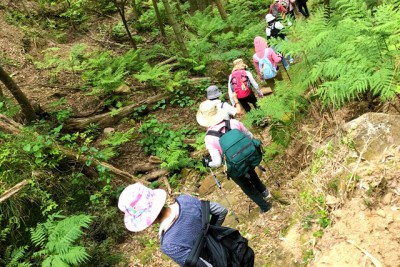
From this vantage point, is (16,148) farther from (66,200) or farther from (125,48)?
(125,48)

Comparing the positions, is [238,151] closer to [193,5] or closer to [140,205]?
[140,205]

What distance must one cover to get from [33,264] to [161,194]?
3.61 meters

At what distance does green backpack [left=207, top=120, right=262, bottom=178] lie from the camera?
13.4 ft

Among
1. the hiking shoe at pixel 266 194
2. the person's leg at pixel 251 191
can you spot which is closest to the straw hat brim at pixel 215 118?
the person's leg at pixel 251 191

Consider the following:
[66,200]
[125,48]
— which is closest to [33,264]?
[66,200]

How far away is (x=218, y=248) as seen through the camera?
9.08ft

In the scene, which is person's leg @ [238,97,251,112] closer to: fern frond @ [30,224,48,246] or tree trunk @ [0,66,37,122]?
fern frond @ [30,224,48,246]

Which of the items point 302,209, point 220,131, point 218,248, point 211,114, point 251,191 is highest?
point 211,114

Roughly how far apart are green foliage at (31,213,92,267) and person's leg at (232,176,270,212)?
2.40 meters

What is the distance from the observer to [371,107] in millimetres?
4551

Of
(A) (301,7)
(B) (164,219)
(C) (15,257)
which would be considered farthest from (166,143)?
(A) (301,7)

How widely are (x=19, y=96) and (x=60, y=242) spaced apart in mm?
4533

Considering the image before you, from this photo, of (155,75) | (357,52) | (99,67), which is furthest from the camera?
(99,67)

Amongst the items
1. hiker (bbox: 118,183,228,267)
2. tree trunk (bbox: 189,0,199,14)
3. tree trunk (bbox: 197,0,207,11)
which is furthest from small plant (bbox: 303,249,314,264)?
tree trunk (bbox: 189,0,199,14)
